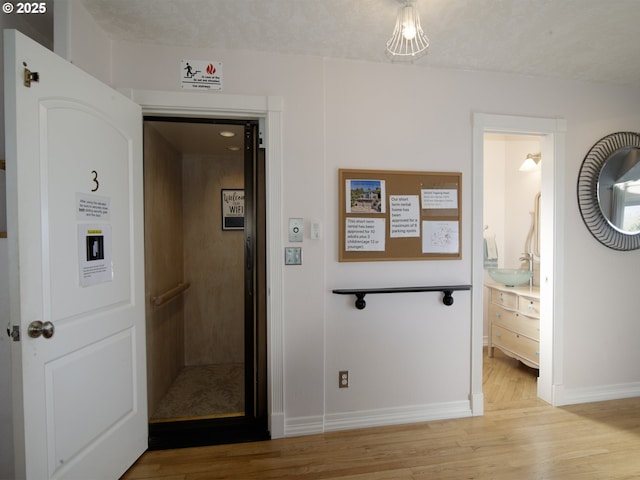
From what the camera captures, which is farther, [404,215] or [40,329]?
[404,215]

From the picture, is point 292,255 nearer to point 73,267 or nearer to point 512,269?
point 73,267

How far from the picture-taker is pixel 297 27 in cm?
175

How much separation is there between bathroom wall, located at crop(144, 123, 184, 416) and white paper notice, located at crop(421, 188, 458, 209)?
202cm

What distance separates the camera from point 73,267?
144 centimetres

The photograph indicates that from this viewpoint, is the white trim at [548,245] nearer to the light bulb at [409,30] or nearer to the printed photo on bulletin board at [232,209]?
the light bulb at [409,30]

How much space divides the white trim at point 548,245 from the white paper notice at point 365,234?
724 millimetres

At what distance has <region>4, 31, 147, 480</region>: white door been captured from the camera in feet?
4.00

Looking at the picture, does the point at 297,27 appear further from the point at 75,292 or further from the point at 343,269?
the point at 75,292

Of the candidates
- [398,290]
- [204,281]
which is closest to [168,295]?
[204,281]

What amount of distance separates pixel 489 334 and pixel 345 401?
2197 mm

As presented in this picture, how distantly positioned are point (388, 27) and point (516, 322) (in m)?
2.84

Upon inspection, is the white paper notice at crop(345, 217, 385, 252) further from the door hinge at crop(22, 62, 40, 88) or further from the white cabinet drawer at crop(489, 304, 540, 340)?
the white cabinet drawer at crop(489, 304, 540, 340)

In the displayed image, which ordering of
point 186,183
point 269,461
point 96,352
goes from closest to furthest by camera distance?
point 96,352
point 269,461
point 186,183

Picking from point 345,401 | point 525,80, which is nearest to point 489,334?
point 345,401
